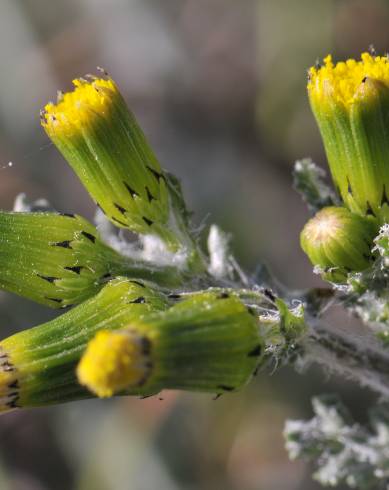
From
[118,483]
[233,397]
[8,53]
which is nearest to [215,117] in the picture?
[8,53]

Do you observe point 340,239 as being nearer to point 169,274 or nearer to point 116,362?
point 169,274

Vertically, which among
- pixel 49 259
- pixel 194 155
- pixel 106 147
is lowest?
pixel 194 155

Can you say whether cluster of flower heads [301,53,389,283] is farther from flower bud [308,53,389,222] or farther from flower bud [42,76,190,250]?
flower bud [42,76,190,250]

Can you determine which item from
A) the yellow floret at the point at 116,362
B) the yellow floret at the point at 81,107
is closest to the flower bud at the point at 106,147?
the yellow floret at the point at 81,107

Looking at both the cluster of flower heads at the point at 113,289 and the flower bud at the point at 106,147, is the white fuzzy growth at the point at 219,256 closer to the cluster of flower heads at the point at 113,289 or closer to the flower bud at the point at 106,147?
the cluster of flower heads at the point at 113,289

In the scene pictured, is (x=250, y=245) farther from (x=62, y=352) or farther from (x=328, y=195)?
(x=62, y=352)

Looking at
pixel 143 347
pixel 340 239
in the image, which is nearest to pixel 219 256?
pixel 340 239
